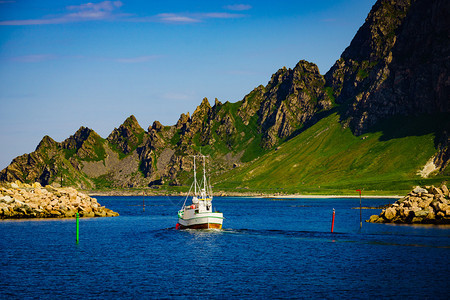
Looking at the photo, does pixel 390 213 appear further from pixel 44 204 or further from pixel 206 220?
pixel 44 204

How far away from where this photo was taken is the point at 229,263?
236 feet

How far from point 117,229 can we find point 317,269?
69913 millimetres

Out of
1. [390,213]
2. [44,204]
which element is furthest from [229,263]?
[44,204]

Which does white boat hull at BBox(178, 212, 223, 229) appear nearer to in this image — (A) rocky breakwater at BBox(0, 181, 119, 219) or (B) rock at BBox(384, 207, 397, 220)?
(B) rock at BBox(384, 207, 397, 220)

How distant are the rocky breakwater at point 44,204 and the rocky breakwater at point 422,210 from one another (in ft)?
298

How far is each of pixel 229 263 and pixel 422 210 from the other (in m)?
66.0

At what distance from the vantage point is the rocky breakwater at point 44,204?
487ft

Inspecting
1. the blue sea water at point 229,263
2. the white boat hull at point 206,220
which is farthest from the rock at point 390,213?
the white boat hull at point 206,220

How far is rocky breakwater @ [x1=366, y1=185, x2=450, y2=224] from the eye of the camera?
11628 centimetres

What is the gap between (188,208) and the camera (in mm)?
113375

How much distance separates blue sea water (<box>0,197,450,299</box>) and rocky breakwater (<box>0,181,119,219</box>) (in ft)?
116

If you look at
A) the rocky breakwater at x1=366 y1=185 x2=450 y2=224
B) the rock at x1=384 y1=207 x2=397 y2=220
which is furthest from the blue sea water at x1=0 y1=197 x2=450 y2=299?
the rock at x1=384 y1=207 x2=397 y2=220

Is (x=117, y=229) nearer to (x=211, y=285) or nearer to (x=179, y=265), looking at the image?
(x=179, y=265)

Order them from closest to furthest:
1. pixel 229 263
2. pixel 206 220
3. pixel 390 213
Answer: pixel 229 263, pixel 206 220, pixel 390 213
